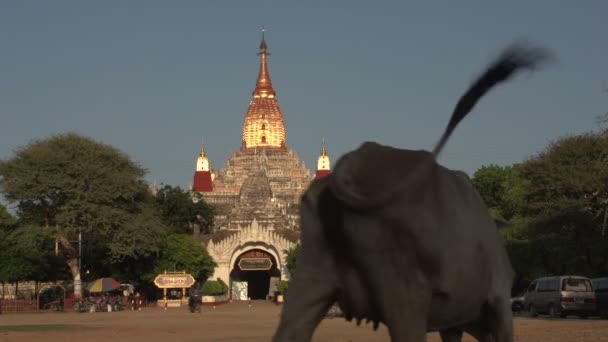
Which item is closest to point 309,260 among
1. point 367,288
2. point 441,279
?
point 367,288

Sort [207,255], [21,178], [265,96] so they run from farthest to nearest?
1. [265,96]
2. [207,255]
3. [21,178]

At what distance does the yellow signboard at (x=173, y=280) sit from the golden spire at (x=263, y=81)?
62.6 meters

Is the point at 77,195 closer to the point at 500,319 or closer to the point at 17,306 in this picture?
the point at 17,306

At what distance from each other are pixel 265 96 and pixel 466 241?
107 m

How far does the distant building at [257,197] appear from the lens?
6744 cm

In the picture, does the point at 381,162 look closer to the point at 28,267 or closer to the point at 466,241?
the point at 466,241

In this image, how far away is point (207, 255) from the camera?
62.5 m

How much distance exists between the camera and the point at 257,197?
8019cm

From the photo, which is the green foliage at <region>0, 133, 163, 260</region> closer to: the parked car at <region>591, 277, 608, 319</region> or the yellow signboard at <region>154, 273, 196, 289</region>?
the yellow signboard at <region>154, 273, 196, 289</region>

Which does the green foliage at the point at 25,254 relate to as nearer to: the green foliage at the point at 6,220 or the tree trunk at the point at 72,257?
the green foliage at the point at 6,220

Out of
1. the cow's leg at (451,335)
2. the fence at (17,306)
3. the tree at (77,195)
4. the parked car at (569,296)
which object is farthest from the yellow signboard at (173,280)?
the cow's leg at (451,335)

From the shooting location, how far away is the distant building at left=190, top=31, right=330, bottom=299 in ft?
221

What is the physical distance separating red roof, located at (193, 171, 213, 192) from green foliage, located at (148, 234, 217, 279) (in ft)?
150

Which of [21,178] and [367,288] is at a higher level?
[21,178]
